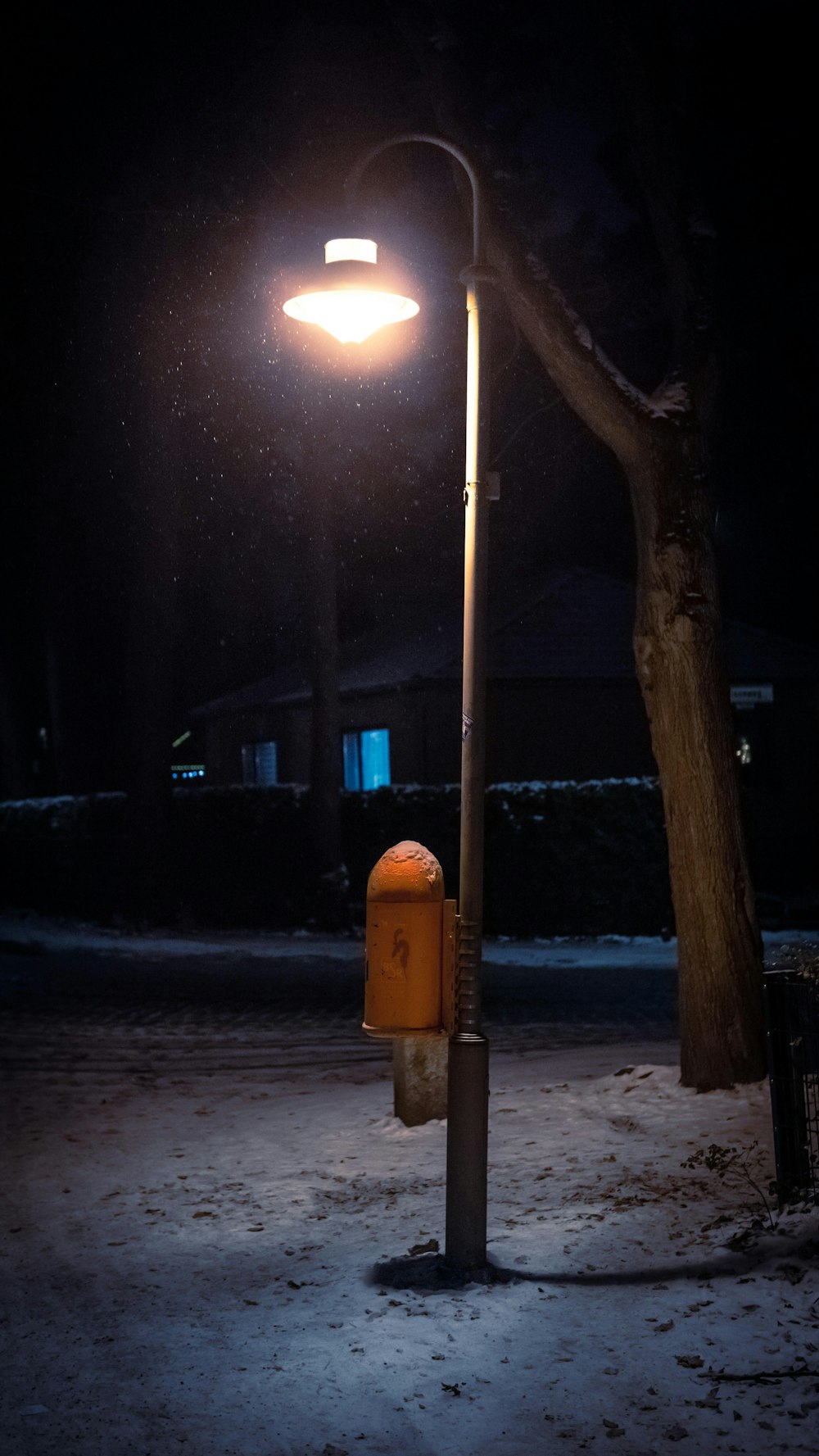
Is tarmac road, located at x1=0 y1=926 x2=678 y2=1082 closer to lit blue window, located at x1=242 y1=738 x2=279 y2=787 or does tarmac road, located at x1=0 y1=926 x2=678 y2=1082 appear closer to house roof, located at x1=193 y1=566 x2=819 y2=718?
house roof, located at x1=193 y1=566 x2=819 y2=718

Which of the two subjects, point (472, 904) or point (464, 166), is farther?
point (464, 166)

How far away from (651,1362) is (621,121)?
8.17 metres

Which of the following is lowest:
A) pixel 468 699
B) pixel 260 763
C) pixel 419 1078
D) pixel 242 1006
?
pixel 242 1006

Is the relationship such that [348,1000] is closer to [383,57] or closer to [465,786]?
[465,786]

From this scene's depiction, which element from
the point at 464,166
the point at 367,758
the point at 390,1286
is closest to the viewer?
the point at 390,1286

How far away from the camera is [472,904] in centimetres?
614

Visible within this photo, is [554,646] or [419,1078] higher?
[554,646]

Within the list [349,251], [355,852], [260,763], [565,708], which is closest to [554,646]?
[565,708]

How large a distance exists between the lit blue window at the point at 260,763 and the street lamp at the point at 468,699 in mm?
27555

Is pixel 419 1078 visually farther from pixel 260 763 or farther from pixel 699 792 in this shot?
pixel 260 763

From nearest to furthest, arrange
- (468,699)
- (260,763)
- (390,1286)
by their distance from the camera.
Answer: (390,1286)
(468,699)
(260,763)

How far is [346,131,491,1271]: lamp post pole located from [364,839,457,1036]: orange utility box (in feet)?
0.24

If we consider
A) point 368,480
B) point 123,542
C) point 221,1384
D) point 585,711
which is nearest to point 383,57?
point 368,480

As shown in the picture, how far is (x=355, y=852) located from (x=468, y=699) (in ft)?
54.4
